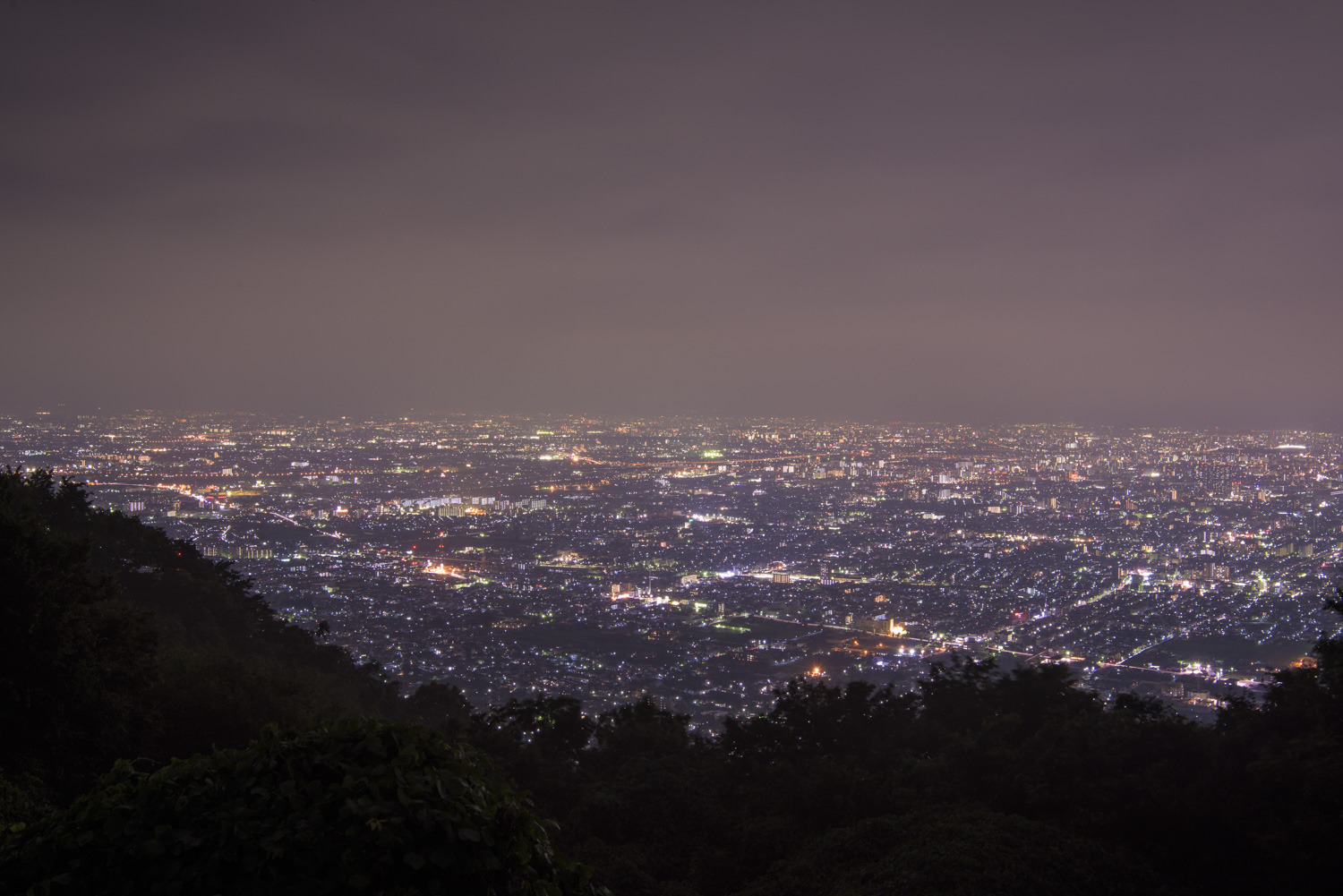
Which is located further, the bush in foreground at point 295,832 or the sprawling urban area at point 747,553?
the sprawling urban area at point 747,553

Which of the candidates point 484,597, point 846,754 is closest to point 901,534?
point 484,597

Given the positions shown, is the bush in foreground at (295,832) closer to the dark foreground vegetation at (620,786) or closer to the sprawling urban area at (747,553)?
the dark foreground vegetation at (620,786)

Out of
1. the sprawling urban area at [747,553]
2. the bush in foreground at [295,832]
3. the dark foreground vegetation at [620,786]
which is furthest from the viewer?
the sprawling urban area at [747,553]

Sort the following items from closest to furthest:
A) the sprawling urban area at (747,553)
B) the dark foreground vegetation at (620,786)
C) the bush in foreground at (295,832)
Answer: the bush in foreground at (295,832)
the dark foreground vegetation at (620,786)
the sprawling urban area at (747,553)

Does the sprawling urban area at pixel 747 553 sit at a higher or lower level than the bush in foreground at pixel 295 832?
lower

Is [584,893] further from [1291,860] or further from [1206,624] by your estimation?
[1206,624]

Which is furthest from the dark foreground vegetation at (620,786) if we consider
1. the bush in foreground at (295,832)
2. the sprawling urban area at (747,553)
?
the sprawling urban area at (747,553)
